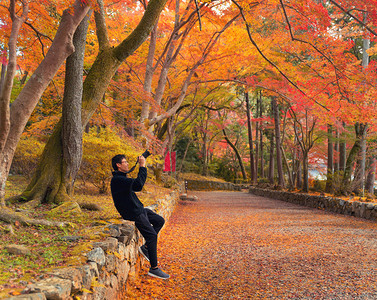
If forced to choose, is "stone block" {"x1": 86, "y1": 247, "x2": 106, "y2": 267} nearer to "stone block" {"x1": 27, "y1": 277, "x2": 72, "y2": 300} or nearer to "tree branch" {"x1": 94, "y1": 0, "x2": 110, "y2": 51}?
"stone block" {"x1": 27, "y1": 277, "x2": 72, "y2": 300}

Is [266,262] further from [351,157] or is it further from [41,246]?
[351,157]

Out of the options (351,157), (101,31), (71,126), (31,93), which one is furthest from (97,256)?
(351,157)

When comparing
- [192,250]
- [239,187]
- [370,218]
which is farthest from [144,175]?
[239,187]

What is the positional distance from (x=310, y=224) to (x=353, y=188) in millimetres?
5773

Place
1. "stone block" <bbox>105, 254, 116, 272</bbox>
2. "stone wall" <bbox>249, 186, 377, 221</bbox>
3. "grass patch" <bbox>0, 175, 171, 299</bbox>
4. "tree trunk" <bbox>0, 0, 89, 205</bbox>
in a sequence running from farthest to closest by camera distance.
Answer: "stone wall" <bbox>249, 186, 377, 221</bbox>, "tree trunk" <bbox>0, 0, 89, 205</bbox>, "stone block" <bbox>105, 254, 116, 272</bbox>, "grass patch" <bbox>0, 175, 171, 299</bbox>

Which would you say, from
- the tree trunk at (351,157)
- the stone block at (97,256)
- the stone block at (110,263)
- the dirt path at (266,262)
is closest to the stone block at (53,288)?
the stone block at (97,256)

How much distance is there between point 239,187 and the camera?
27453mm

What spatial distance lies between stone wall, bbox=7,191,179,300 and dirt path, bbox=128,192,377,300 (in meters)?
0.39

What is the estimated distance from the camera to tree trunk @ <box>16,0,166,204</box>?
5.64 metres

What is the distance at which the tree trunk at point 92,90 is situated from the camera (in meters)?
5.64

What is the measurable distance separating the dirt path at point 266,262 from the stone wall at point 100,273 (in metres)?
0.39

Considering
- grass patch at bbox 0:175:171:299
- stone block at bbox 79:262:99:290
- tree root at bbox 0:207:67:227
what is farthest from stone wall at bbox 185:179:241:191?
stone block at bbox 79:262:99:290

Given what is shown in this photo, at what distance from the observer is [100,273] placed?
288 cm

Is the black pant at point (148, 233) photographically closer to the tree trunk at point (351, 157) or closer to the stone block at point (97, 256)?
the stone block at point (97, 256)
